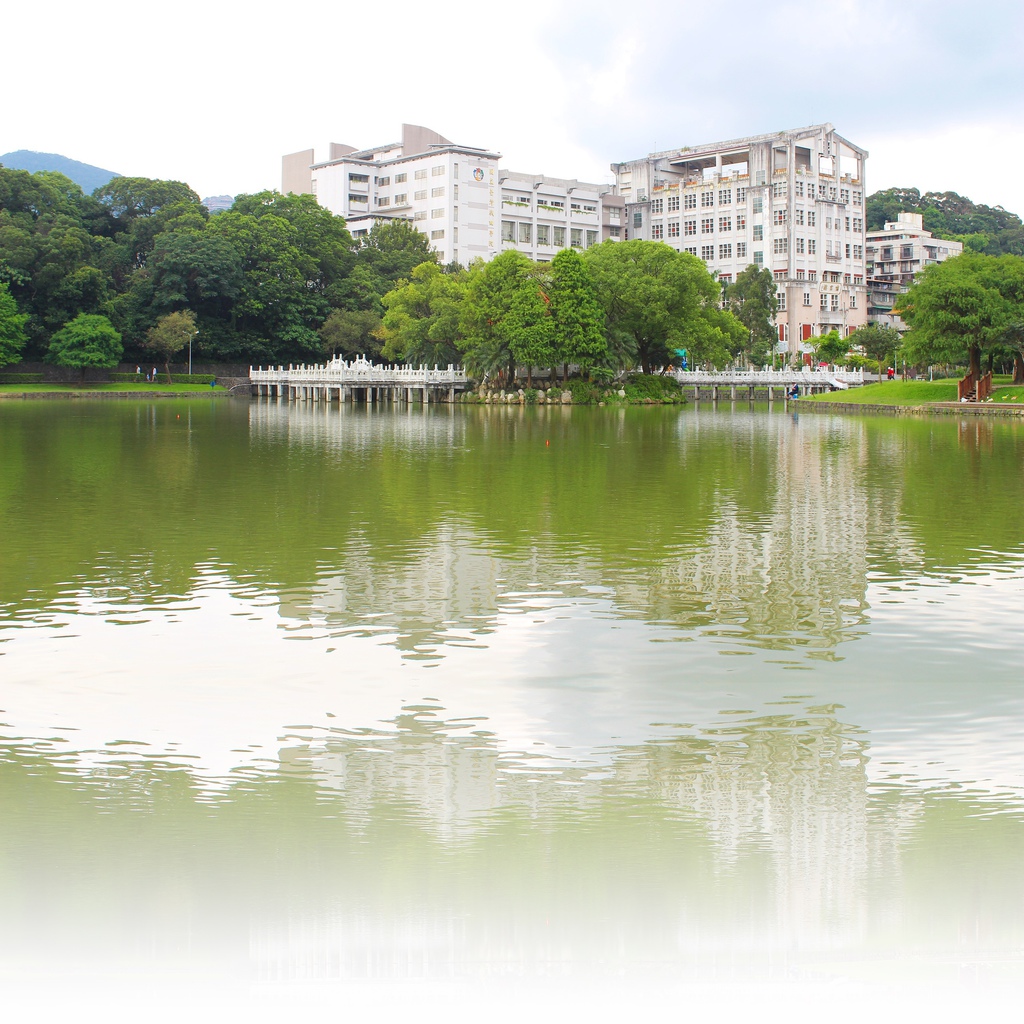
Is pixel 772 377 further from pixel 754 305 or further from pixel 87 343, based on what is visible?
pixel 87 343

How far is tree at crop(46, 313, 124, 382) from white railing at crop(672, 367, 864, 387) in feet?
156

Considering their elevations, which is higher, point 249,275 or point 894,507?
point 249,275

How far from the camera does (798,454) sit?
118 ft

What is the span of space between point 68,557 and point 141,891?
10.7 meters

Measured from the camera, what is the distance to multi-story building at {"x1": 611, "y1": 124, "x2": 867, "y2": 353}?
136 metres

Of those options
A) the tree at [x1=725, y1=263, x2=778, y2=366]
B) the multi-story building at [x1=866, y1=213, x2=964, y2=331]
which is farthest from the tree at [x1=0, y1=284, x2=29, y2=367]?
the multi-story building at [x1=866, y1=213, x2=964, y2=331]

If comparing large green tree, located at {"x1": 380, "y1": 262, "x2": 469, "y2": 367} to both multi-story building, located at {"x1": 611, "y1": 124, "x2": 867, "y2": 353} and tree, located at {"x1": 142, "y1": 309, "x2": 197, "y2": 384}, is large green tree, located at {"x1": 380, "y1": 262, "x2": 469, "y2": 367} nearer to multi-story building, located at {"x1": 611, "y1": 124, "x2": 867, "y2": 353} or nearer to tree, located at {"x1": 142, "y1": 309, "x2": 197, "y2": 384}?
tree, located at {"x1": 142, "y1": 309, "x2": 197, "y2": 384}

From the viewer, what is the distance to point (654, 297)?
82.8 metres

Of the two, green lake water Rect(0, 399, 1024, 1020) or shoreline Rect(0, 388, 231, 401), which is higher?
shoreline Rect(0, 388, 231, 401)

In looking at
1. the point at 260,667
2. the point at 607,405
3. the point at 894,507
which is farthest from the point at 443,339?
the point at 260,667

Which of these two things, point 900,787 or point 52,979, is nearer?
point 52,979

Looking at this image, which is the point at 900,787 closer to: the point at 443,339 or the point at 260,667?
the point at 260,667

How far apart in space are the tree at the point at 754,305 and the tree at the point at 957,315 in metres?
45.1

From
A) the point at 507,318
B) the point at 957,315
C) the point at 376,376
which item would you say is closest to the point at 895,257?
the point at 376,376
